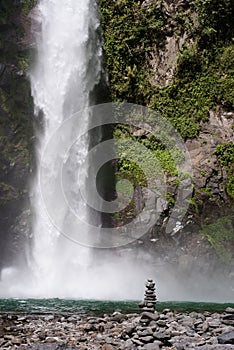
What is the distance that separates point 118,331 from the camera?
713 centimetres

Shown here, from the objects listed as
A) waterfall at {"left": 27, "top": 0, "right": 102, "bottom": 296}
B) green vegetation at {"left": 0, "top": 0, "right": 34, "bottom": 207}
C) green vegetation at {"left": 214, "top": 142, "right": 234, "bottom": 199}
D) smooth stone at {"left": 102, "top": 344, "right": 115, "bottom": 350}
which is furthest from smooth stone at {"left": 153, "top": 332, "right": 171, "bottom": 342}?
green vegetation at {"left": 0, "top": 0, "right": 34, "bottom": 207}

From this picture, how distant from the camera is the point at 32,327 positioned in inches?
297

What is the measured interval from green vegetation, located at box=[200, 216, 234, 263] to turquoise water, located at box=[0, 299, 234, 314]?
3.79 metres

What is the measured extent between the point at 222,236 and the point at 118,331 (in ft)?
23.0

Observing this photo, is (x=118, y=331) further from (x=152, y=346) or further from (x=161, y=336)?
(x=152, y=346)

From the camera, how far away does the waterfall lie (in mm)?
13789

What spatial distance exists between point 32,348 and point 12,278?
811 cm

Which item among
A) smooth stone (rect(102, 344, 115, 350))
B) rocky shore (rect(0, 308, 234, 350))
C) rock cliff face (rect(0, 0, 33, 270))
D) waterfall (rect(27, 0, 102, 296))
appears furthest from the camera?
rock cliff face (rect(0, 0, 33, 270))

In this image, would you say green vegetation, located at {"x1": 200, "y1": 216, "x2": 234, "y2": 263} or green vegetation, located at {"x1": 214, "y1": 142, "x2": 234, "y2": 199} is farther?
green vegetation, located at {"x1": 214, "y1": 142, "x2": 234, "y2": 199}

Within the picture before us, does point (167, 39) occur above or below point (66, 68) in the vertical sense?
above

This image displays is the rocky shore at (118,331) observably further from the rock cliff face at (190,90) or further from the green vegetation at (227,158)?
the green vegetation at (227,158)

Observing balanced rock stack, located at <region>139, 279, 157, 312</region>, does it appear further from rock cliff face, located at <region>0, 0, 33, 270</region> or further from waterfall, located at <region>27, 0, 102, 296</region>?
rock cliff face, located at <region>0, 0, 33, 270</region>

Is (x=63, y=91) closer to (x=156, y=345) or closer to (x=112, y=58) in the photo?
(x=112, y=58)

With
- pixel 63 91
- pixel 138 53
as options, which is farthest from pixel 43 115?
pixel 138 53
